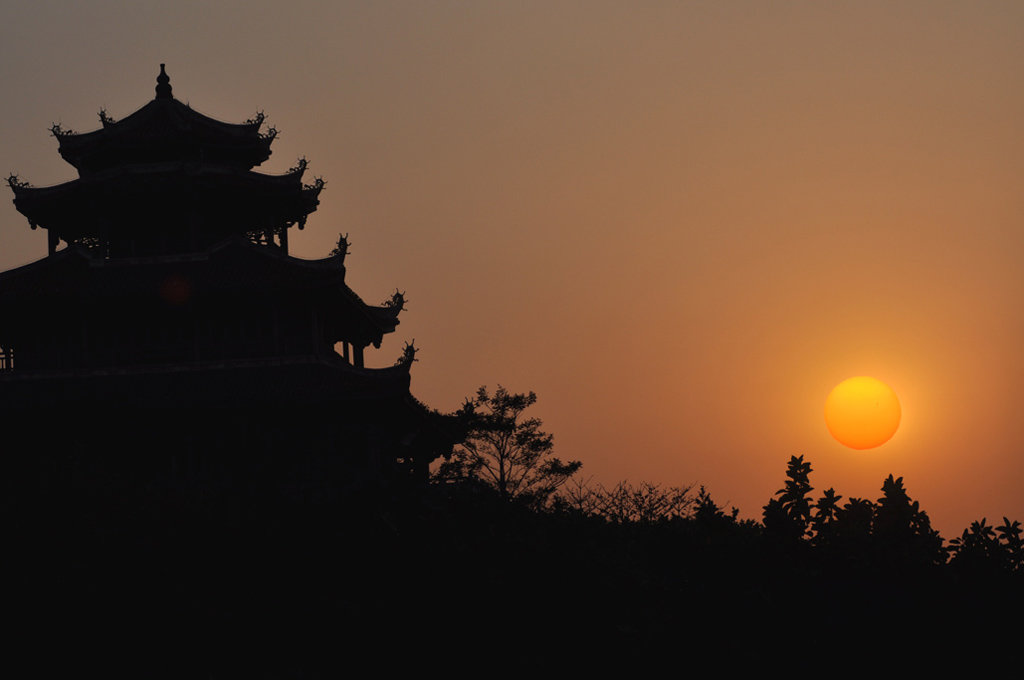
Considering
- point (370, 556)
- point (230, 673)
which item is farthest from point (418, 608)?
point (230, 673)

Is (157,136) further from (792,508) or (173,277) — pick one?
(792,508)

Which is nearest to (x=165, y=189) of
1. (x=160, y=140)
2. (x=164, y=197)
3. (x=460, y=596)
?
(x=164, y=197)

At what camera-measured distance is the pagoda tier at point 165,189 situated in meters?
43.8

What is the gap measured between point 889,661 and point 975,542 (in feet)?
8.58

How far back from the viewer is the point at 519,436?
6650 cm

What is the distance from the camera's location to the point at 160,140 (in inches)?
1773

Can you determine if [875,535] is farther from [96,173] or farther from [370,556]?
[96,173]

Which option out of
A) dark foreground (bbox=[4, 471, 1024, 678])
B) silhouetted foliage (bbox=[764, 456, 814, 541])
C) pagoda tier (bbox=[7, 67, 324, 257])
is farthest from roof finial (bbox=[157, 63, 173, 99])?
silhouetted foliage (bbox=[764, 456, 814, 541])

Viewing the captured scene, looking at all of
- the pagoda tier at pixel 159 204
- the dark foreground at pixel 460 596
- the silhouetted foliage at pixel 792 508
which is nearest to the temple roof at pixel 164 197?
the pagoda tier at pixel 159 204

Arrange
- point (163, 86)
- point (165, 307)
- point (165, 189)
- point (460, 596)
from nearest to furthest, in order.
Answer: point (460, 596) → point (165, 307) → point (165, 189) → point (163, 86)

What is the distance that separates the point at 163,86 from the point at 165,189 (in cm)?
550

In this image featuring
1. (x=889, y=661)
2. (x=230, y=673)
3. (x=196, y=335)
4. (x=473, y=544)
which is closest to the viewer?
(x=889, y=661)

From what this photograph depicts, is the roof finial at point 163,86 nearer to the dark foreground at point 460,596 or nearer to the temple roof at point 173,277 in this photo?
the temple roof at point 173,277

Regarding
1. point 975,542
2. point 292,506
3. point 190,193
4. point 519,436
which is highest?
point 190,193
